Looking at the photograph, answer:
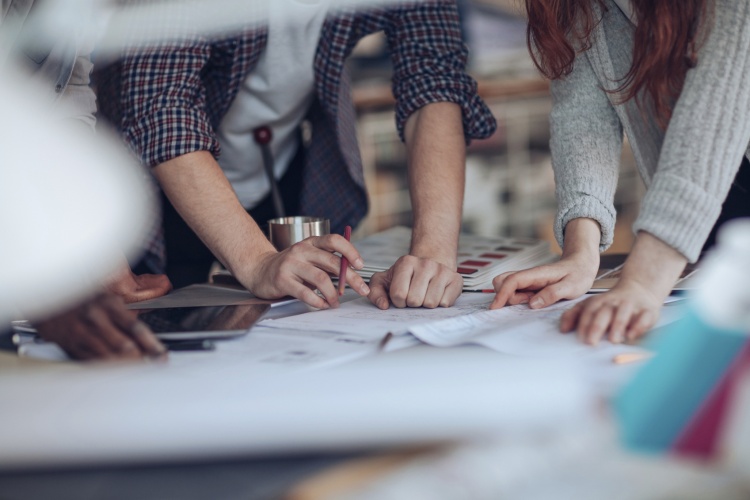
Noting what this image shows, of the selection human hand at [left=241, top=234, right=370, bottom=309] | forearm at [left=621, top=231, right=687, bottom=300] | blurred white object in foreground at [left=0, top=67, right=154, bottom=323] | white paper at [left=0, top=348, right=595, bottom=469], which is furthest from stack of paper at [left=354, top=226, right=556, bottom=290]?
white paper at [left=0, top=348, right=595, bottom=469]

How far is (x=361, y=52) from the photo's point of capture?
363 centimetres

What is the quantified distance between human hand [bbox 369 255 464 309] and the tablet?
6.7 inches

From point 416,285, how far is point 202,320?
0.30 m

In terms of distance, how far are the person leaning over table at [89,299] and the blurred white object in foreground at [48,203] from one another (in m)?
0.02

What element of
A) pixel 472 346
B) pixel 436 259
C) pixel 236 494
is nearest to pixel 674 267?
pixel 472 346

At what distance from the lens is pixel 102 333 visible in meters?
0.74

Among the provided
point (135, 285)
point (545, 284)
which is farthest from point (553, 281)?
point (135, 285)

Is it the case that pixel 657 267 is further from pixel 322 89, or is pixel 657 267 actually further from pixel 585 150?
pixel 322 89

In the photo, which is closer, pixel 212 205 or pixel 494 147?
pixel 212 205

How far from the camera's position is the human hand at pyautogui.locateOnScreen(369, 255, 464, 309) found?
105 centimetres

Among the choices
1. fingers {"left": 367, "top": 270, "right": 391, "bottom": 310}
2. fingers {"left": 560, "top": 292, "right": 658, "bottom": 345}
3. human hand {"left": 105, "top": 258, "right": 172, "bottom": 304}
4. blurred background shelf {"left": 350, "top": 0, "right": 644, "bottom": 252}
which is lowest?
blurred background shelf {"left": 350, "top": 0, "right": 644, "bottom": 252}

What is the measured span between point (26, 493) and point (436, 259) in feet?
2.45

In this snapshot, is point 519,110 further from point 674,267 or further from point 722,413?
point 722,413

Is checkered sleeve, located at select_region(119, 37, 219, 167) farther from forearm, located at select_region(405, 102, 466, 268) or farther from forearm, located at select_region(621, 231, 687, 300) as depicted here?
forearm, located at select_region(621, 231, 687, 300)
